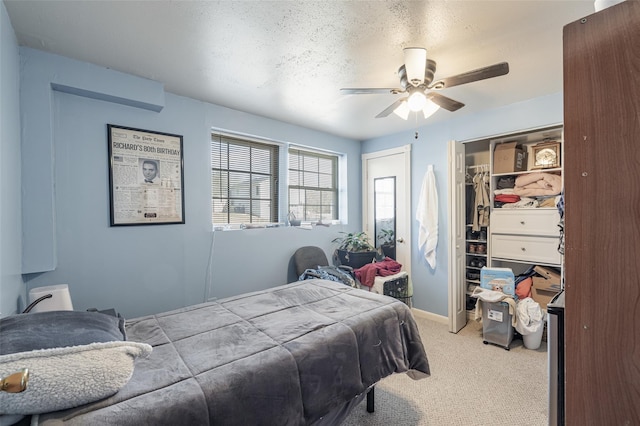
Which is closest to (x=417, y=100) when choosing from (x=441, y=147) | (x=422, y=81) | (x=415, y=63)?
(x=422, y=81)

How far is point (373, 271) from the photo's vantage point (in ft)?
11.4

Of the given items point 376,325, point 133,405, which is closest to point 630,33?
point 376,325

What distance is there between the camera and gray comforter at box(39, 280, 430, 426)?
103 cm

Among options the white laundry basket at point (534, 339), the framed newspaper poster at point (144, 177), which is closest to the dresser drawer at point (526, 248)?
the white laundry basket at point (534, 339)

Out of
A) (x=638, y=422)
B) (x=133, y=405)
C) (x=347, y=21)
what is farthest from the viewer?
(x=347, y=21)

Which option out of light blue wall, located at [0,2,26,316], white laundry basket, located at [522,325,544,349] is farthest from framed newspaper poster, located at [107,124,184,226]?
white laundry basket, located at [522,325,544,349]

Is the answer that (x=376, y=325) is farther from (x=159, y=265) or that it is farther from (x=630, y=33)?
(x=159, y=265)

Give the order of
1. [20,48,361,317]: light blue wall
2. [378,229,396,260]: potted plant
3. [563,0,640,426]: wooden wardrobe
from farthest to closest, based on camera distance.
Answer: [378,229,396,260]: potted plant, [20,48,361,317]: light blue wall, [563,0,640,426]: wooden wardrobe

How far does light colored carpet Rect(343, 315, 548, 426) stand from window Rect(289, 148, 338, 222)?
2121mm

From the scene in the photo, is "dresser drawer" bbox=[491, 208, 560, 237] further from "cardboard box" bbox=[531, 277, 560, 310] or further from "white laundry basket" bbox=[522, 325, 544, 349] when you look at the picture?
"white laundry basket" bbox=[522, 325, 544, 349]

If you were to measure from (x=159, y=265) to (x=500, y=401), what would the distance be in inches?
116

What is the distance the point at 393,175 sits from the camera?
4090mm

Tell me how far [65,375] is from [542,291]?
4057 millimetres

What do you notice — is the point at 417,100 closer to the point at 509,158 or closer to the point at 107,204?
Answer: the point at 509,158
